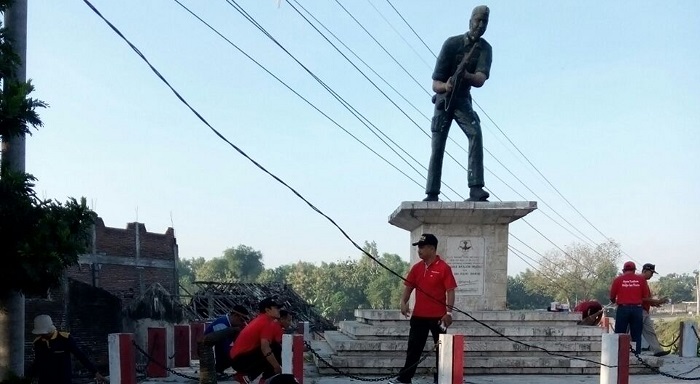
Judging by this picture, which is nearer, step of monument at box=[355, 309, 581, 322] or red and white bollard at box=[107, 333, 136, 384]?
red and white bollard at box=[107, 333, 136, 384]

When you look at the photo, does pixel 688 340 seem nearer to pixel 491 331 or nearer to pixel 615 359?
pixel 491 331

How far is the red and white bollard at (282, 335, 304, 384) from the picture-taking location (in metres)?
7.04

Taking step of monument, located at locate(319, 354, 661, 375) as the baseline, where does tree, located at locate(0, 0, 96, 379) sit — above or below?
above

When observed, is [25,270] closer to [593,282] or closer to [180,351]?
[180,351]

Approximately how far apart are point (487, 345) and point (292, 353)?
3.31 m

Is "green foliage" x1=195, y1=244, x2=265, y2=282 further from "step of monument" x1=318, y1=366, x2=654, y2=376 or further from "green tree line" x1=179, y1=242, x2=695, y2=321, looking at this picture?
"step of monument" x1=318, y1=366, x2=654, y2=376

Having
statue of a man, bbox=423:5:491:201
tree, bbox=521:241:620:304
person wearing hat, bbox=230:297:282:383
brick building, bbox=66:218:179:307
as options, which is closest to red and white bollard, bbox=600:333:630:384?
person wearing hat, bbox=230:297:282:383

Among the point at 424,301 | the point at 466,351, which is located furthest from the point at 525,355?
the point at 424,301

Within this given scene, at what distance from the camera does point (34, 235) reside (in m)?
4.90

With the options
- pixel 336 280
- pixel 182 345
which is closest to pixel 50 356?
pixel 182 345

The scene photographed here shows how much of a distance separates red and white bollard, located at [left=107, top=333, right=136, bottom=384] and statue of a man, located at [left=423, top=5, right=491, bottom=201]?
4.76m

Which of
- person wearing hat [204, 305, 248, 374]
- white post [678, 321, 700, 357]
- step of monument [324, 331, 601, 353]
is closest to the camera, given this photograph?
person wearing hat [204, 305, 248, 374]

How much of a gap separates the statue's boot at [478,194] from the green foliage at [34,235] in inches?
241

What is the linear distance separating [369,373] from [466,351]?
1.31 m
